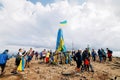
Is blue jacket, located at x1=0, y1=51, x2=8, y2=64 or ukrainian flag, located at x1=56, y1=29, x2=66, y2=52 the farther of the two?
ukrainian flag, located at x1=56, y1=29, x2=66, y2=52

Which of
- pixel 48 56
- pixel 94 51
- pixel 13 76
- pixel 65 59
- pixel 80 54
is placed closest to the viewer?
pixel 13 76

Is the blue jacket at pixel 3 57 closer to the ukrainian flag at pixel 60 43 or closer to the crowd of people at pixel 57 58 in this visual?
the crowd of people at pixel 57 58

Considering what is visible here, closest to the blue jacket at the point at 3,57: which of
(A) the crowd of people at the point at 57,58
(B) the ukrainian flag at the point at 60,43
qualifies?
(A) the crowd of people at the point at 57,58

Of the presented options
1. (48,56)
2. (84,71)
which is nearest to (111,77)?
(84,71)

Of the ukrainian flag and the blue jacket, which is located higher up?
the ukrainian flag

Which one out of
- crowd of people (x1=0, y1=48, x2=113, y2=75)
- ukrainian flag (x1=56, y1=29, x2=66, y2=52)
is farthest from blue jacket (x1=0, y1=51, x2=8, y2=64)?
ukrainian flag (x1=56, y1=29, x2=66, y2=52)

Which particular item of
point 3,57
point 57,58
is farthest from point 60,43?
point 3,57

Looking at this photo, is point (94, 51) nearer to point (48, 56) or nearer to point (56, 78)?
point (48, 56)

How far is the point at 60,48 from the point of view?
28.6 metres

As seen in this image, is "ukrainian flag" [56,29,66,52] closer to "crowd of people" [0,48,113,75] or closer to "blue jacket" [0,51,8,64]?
"crowd of people" [0,48,113,75]

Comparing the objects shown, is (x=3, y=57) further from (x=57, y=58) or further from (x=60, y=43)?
(x=60, y=43)

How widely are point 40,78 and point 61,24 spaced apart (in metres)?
12.4

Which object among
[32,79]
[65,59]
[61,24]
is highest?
[61,24]

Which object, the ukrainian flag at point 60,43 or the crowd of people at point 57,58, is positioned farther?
the ukrainian flag at point 60,43
